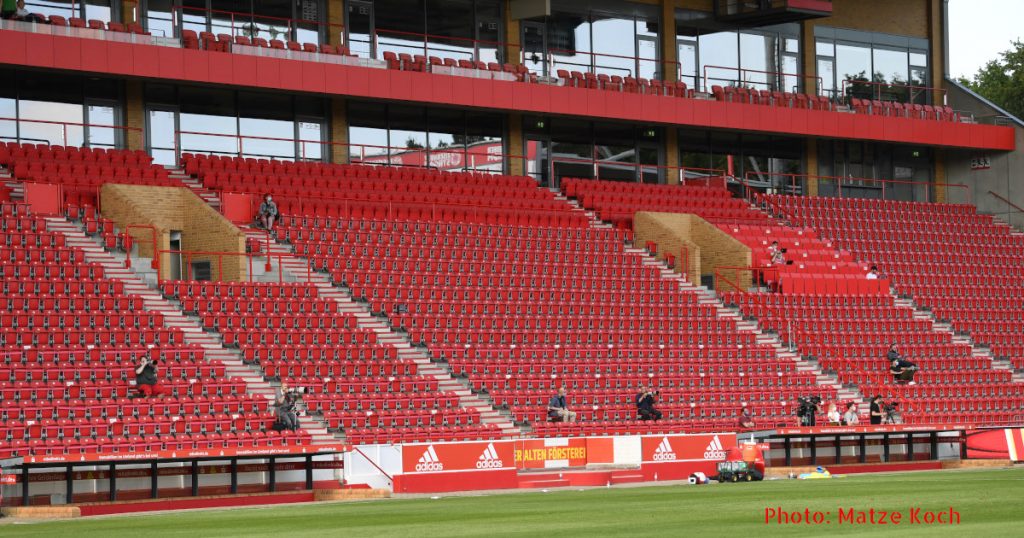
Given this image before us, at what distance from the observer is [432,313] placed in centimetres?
3503

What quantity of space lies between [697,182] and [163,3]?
705 inches

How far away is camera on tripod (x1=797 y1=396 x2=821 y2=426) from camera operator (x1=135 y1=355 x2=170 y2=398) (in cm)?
1384

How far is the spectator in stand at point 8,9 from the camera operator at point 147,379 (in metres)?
13.1

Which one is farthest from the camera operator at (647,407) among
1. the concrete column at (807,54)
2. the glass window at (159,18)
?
the concrete column at (807,54)

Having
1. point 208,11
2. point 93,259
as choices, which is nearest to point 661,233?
point 208,11

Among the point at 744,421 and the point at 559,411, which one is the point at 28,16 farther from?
the point at 744,421

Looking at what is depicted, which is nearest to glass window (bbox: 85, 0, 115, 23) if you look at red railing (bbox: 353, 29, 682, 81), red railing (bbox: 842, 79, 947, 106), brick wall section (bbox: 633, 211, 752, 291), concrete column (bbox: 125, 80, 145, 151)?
concrete column (bbox: 125, 80, 145, 151)

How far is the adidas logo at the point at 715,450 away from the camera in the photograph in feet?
100

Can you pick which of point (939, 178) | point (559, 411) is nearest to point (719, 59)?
point (939, 178)

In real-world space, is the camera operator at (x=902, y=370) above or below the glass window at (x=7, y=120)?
below

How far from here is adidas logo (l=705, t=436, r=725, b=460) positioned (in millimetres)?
30619

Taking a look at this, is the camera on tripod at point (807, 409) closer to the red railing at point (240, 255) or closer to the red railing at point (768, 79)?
the red railing at point (240, 255)

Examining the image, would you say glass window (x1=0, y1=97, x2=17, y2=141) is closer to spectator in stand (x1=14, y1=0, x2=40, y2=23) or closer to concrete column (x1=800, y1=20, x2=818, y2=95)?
spectator in stand (x1=14, y1=0, x2=40, y2=23)

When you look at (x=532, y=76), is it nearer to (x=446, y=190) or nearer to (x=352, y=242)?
(x=446, y=190)
